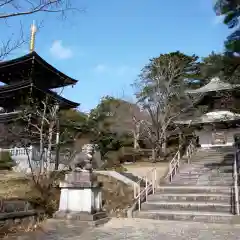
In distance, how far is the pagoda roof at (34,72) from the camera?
28.5 m

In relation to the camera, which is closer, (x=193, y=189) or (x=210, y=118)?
(x=193, y=189)

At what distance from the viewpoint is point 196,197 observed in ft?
41.9

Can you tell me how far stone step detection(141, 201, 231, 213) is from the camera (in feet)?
37.9

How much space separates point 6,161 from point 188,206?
16.5 metres

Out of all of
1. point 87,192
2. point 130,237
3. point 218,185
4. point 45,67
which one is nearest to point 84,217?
point 87,192

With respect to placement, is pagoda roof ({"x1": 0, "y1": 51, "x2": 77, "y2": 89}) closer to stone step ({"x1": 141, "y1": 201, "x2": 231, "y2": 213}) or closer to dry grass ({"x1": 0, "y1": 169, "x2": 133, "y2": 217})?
dry grass ({"x1": 0, "y1": 169, "x2": 133, "y2": 217})

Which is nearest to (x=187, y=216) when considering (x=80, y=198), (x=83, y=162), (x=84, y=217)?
(x=84, y=217)

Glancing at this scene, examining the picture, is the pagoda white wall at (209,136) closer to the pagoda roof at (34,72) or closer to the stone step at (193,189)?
the stone step at (193,189)

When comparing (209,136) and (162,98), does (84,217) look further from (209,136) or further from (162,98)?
(162,98)

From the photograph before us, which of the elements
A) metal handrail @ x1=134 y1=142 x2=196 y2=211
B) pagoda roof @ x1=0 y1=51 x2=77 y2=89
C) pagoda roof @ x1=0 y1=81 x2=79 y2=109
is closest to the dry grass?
metal handrail @ x1=134 y1=142 x2=196 y2=211

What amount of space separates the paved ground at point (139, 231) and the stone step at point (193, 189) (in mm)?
3227

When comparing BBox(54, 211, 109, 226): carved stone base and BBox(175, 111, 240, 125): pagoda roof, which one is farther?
BBox(175, 111, 240, 125): pagoda roof

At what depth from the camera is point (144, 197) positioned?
536 inches

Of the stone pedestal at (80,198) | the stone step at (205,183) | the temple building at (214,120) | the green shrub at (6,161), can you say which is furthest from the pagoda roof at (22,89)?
the stone pedestal at (80,198)
